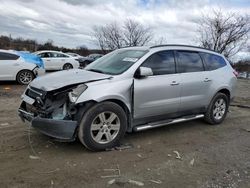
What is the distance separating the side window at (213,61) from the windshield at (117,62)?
1738mm

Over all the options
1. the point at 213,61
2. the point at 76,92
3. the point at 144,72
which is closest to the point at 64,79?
the point at 76,92

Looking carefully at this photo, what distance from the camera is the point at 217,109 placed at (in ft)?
22.4

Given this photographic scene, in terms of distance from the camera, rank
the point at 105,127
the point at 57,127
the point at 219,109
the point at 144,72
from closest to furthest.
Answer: the point at 57,127 < the point at 105,127 < the point at 144,72 < the point at 219,109

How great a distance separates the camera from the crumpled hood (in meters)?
4.69

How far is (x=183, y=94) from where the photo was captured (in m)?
5.84

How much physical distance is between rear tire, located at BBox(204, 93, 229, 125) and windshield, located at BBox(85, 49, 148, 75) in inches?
85.5

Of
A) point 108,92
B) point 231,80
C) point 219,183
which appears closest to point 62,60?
point 231,80

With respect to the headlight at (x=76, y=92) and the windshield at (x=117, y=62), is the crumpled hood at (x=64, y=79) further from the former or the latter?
the windshield at (x=117, y=62)

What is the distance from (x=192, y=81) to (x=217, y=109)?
1.28 meters

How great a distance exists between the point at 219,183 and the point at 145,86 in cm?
199

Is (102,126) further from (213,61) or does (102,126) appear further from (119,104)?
(213,61)

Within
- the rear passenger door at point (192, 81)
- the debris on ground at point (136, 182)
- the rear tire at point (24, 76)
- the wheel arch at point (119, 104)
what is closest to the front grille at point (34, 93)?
the wheel arch at point (119, 104)

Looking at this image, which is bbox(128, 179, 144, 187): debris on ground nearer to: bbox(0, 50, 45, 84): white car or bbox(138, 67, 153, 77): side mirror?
bbox(138, 67, 153, 77): side mirror

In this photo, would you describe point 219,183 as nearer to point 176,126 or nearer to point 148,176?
point 148,176
